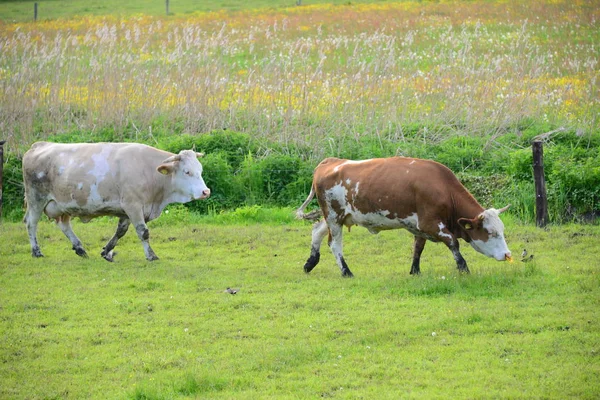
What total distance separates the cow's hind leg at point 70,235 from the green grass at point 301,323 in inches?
6.2

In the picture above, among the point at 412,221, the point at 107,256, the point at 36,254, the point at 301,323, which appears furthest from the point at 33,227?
the point at 412,221

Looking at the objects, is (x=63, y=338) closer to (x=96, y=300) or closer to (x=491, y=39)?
(x=96, y=300)

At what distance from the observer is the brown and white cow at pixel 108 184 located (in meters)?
12.4

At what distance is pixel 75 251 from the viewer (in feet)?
42.1

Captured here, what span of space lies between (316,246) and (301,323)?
262 centimetres

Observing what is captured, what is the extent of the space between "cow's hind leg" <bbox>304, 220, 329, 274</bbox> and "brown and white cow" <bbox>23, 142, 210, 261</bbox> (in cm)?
199

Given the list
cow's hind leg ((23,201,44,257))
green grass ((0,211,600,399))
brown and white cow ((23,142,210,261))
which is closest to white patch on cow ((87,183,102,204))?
brown and white cow ((23,142,210,261))

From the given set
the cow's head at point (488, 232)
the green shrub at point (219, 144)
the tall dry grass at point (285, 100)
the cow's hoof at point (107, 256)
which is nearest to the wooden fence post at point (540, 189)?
the tall dry grass at point (285, 100)

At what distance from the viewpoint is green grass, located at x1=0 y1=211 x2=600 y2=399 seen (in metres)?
7.00

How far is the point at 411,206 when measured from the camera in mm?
10438

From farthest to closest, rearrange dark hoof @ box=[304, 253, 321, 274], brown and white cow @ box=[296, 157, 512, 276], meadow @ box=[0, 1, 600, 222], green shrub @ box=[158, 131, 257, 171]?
green shrub @ box=[158, 131, 257, 171]
meadow @ box=[0, 1, 600, 222]
dark hoof @ box=[304, 253, 321, 274]
brown and white cow @ box=[296, 157, 512, 276]

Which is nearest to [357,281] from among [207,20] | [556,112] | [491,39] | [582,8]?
[556,112]

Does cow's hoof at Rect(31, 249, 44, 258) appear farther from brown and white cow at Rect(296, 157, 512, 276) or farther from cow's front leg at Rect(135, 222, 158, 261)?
brown and white cow at Rect(296, 157, 512, 276)

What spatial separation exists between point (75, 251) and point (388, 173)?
5162 millimetres
